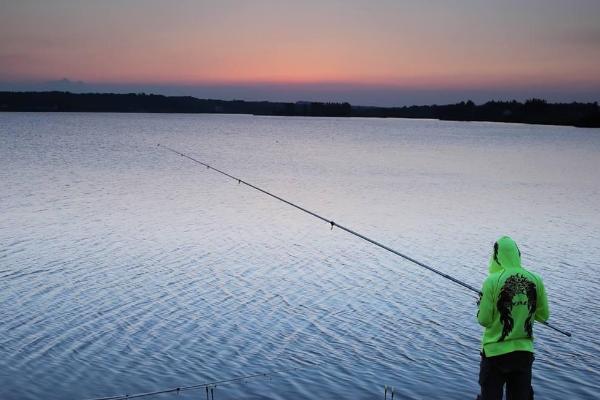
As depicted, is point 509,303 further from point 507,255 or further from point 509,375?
point 509,375

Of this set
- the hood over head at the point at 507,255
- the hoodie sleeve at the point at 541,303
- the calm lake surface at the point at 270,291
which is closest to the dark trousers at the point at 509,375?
the hoodie sleeve at the point at 541,303

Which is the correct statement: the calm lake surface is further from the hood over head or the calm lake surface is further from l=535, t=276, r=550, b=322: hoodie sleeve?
the hood over head

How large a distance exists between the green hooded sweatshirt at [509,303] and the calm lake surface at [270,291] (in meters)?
3.94

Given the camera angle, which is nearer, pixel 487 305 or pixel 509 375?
pixel 487 305

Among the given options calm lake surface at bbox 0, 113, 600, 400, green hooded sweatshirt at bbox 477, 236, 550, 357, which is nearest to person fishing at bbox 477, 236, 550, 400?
green hooded sweatshirt at bbox 477, 236, 550, 357

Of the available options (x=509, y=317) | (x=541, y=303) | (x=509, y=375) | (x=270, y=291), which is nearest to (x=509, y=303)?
(x=509, y=317)

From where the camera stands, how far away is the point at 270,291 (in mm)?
14867

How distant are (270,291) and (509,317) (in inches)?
387

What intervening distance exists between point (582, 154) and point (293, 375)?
70.1 meters

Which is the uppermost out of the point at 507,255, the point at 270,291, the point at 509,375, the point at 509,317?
the point at 507,255

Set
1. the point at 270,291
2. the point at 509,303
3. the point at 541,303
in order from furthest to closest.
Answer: the point at 270,291, the point at 541,303, the point at 509,303

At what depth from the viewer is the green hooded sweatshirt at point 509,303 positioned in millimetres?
5340

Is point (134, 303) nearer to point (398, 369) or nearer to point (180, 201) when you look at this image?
point (398, 369)

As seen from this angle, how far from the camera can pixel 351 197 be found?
35.0 metres
